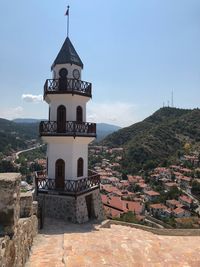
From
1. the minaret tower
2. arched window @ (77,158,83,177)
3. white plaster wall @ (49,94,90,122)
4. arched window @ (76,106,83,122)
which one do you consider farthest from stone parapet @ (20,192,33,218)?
arched window @ (76,106,83,122)

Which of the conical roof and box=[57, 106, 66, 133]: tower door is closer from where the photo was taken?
box=[57, 106, 66, 133]: tower door

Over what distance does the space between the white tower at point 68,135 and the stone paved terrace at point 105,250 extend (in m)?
2.98

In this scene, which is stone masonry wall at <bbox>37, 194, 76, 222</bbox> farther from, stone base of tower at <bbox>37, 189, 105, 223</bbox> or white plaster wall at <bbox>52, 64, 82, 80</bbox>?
white plaster wall at <bbox>52, 64, 82, 80</bbox>

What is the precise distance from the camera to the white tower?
15.9 metres

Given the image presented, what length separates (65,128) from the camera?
16.3 m

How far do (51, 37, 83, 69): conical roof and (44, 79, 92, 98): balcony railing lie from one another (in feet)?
3.81

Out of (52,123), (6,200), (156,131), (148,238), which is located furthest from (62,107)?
(156,131)

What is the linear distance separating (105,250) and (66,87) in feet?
31.1

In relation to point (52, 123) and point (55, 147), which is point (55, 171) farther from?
point (52, 123)

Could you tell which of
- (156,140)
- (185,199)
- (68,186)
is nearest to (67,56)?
(68,186)

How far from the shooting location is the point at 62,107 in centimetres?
1664

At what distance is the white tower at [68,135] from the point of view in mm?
15868

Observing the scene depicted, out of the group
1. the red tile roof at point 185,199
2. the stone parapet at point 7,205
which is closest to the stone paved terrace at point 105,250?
the stone parapet at point 7,205

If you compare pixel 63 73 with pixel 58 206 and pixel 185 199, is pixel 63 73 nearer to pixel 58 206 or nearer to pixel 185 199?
pixel 58 206
